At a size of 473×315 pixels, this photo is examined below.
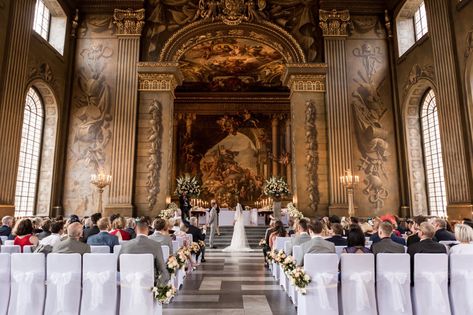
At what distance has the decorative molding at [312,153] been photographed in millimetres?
15445

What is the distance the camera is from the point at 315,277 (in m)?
4.68

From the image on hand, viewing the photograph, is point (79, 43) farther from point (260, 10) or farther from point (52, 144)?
point (260, 10)

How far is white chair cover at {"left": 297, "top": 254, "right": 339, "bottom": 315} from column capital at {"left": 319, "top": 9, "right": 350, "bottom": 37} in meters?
14.2

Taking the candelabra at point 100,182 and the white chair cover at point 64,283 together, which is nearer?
the white chair cover at point 64,283

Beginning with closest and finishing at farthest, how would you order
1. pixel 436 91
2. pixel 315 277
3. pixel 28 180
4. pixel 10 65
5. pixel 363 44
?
pixel 315 277, pixel 10 65, pixel 436 91, pixel 28 180, pixel 363 44

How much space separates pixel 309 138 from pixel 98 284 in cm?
1262

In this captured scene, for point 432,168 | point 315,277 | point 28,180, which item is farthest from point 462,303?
point 28,180

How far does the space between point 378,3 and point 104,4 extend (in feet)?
43.5

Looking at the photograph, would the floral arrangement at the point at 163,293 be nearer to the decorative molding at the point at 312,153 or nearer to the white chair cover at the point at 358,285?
the white chair cover at the point at 358,285

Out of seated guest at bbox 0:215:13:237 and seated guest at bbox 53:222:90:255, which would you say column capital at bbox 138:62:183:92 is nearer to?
seated guest at bbox 0:215:13:237

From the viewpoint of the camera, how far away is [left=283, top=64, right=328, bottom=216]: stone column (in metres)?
15.5

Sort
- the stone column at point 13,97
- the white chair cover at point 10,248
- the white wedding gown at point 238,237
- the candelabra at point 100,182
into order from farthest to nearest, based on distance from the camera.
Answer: the white wedding gown at point 238,237 < the candelabra at point 100,182 < the stone column at point 13,97 < the white chair cover at point 10,248

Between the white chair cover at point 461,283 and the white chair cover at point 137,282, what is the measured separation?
4.03 metres

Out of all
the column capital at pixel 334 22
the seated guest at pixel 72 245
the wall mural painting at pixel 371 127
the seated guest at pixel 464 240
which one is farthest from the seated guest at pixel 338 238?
the column capital at pixel 334 22
